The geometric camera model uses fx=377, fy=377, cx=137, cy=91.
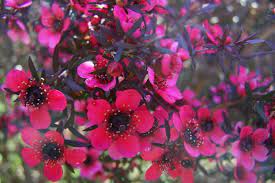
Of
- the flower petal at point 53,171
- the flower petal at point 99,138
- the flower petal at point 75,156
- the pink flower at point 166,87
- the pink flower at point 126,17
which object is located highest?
the pink flower at point 126,17

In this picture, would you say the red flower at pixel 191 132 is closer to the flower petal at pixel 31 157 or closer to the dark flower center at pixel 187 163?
the dark flower center at pixel 187 163

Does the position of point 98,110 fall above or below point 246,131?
above

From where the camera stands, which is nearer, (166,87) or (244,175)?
(166,87)

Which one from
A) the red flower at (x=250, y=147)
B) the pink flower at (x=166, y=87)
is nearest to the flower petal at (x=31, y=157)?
the pink flower at (x=166, y=87)

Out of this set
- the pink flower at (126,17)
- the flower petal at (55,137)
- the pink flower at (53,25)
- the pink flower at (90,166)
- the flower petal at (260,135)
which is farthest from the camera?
the pink flower at (90,166)

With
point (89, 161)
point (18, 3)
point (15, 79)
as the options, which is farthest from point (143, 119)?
point (89, 161)

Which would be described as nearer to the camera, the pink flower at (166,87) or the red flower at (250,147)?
the pink flower at (166,87)

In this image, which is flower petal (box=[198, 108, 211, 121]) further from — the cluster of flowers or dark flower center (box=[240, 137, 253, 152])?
dark flower center (box=[240, 137, 253, 152])

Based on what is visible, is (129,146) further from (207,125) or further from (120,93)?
(207,125)
